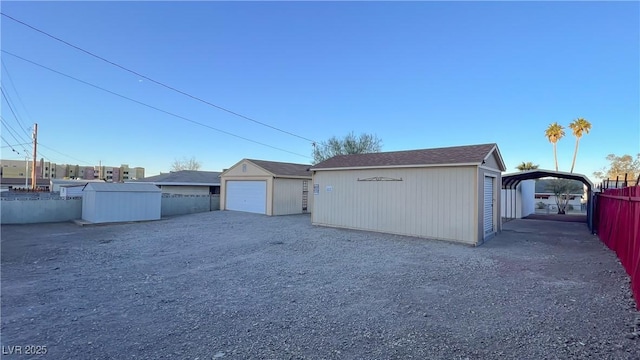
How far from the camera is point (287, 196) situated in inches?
661

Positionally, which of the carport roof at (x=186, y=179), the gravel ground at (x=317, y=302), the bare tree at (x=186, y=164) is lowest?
the gravel ground at (x=317, y=302)

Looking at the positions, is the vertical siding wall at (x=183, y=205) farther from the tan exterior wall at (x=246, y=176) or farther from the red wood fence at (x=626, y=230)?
the red wood fence at (x=626, y=230)

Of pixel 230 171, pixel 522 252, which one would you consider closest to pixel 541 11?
pixel 522 252

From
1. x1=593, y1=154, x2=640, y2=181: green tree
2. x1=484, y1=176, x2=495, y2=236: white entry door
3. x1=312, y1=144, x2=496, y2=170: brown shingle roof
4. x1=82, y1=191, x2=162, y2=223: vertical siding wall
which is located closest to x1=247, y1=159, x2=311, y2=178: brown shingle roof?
x1=312, y1=144, x2=496, y2=170: brown shingle roof

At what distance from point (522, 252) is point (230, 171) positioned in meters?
15.8

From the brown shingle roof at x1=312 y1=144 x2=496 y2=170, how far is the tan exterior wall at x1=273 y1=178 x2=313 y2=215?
14.3 feet

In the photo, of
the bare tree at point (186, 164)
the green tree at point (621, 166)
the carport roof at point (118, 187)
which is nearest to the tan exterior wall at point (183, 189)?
the carport roof at point (118, 187)

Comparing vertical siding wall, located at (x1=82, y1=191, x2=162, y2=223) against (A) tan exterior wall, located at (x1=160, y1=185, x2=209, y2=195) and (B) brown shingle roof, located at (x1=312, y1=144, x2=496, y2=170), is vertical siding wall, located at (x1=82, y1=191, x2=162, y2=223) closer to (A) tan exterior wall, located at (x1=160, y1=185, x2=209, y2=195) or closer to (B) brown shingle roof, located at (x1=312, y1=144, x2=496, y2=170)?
(B) brown shingle roof, located at (x1=312, y1=144, x2=496, y2=170)

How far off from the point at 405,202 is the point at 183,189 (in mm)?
19420

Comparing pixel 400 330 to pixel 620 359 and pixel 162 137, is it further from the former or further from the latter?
pixel 162 137

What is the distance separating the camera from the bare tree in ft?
160

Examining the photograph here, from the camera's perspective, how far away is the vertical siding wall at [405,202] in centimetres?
865

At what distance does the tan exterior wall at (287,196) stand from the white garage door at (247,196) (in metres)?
0.67

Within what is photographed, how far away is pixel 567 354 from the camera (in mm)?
2613
